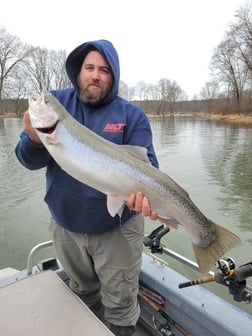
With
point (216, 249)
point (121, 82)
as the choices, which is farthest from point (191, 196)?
point (121, 82)

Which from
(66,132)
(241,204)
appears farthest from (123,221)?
(241,204)

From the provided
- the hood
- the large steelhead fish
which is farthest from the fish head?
the hood

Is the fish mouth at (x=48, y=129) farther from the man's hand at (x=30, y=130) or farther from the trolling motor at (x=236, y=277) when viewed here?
the trolling motor at (x=236, y=277)

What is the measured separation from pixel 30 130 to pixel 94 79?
767 mm

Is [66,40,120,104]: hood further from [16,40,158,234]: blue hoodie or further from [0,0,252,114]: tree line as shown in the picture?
[0,0,252,114]: tree line

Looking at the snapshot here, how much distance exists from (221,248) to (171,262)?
374 cm

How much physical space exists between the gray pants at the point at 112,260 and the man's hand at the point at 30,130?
35.1 inches

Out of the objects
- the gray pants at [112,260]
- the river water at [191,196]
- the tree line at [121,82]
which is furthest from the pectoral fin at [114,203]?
the tree line at [121,82]

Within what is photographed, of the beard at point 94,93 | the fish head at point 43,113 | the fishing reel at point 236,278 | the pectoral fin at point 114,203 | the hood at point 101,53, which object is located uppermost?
the hood at point 101,53

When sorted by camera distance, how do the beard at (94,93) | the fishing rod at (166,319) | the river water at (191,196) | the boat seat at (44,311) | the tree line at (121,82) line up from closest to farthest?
1. the boat seat at (44,311)
2. the beard at (94,93)
3. the fishing rod at (166,319)
4. the river water at (191,196)
5. the tree line at (121,82)

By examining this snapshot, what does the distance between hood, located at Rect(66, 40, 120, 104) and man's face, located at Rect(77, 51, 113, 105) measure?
4 centimetres

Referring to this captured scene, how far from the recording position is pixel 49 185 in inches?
103

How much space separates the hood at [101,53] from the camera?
2.68 m

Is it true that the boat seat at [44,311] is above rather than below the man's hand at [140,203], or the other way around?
below
